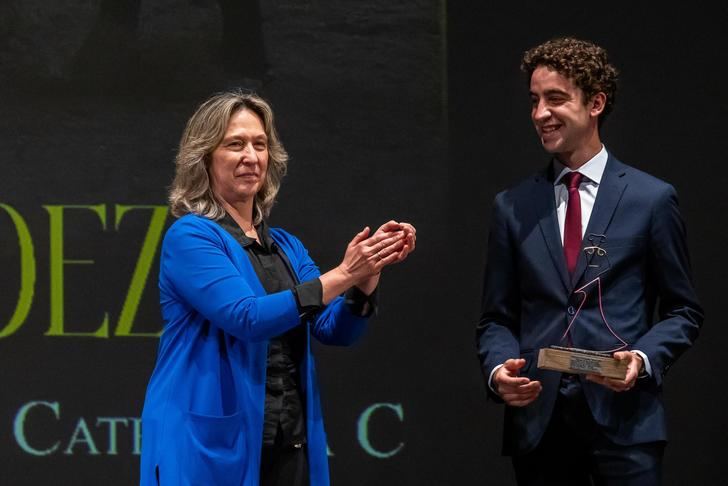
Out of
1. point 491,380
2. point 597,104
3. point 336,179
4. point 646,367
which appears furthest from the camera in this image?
point 336,179

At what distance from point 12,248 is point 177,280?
6.23 ft

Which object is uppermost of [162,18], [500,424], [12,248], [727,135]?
[162,18]

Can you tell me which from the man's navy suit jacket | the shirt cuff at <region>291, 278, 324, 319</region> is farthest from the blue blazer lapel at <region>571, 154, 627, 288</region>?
the shirt cuff at <region>291, 278, 324, 319</region>

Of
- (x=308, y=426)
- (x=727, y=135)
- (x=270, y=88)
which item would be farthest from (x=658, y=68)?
(x=308, y=426)

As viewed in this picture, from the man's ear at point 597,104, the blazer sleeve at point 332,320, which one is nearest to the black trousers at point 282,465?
the blazer sleeve at point 332,320

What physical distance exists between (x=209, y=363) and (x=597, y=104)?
1.18 meters

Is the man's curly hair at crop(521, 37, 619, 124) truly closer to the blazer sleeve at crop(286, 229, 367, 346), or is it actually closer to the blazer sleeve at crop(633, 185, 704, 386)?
the blazer sleeve at crop(633, 185, 704, 386)

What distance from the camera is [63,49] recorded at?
4395mm

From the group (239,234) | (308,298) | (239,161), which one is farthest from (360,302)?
(239,161)

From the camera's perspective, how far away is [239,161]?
2889 mm

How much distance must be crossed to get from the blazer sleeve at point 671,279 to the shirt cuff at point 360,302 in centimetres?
65

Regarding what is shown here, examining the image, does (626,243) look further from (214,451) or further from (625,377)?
(214,451)

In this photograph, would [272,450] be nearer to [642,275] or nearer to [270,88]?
[642,275]

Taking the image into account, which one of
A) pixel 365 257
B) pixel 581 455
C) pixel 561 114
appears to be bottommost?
pixel 581 455
